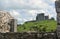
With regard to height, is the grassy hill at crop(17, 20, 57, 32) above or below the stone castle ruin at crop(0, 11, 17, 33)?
below

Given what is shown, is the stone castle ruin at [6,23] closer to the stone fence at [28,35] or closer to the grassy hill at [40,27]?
the stone fence at [28,35]

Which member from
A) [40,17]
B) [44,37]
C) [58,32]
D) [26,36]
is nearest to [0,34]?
[26,36]

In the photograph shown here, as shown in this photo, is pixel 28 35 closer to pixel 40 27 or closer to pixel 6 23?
pixel 6 23

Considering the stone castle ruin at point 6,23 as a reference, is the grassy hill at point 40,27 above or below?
below

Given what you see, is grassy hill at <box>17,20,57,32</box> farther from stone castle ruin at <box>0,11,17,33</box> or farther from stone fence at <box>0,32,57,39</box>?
stone fence at <box>0,32,57,39</box>

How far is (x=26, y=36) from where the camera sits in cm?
979

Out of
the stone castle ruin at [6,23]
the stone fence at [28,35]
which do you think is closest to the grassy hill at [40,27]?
the stone castle ruin at [6,23]

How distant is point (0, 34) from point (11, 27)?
1.73 meters

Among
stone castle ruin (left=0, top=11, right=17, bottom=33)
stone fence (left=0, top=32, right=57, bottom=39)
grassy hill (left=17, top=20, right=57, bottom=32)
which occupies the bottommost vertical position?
grassy hill (left=17, top=20, right=57, bottom=32)

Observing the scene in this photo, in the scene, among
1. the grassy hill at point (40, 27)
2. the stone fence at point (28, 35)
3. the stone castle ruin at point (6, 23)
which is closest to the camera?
the stone fence at point (28, 35)

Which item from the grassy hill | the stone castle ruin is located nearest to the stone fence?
the stone castle ruin

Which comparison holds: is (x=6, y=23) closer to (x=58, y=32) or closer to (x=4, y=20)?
(x=4, y=20)

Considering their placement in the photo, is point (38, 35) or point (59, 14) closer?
point (59, 14)

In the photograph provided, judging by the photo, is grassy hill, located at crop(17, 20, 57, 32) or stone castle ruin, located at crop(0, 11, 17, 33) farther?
grassy hill, located at crop(17, 20, 57, 32)
